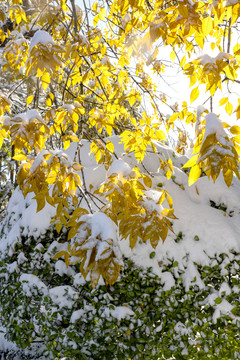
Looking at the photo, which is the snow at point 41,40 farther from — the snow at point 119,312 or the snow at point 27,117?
the snow at point 119,312

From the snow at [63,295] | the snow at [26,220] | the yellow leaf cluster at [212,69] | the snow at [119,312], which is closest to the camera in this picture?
the yellow leaf cluster at [212,69]

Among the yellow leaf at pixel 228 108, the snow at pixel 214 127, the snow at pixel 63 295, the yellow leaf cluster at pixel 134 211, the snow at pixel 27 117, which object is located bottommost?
the snow at pixel 63 295

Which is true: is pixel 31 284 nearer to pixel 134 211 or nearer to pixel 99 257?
pixel 134 211

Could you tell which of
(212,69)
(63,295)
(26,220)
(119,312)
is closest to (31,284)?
(63,295)

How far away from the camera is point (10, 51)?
269cm

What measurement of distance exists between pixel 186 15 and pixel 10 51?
1937 mm

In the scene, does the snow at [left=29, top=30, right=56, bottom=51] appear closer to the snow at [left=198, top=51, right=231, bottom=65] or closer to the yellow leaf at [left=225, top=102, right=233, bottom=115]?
the snow at [left=198, top=51, right=231, bottom=65]

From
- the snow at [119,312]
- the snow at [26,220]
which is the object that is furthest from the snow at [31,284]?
the snow at [119,312]

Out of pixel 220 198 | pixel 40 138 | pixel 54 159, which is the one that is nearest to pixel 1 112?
pixel 40 138

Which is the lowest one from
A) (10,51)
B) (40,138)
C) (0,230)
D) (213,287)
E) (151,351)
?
(151,351)

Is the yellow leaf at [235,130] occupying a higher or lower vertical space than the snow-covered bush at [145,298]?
higher

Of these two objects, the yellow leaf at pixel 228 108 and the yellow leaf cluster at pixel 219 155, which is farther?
the yellow leaf at pixel 228 108

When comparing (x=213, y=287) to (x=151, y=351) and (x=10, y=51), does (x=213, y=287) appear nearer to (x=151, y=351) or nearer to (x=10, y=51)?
(x=151, y=351)

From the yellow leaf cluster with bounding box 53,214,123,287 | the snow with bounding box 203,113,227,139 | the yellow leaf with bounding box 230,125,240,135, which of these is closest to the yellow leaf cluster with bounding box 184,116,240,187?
the snow with bounding box 203,113,227,139
